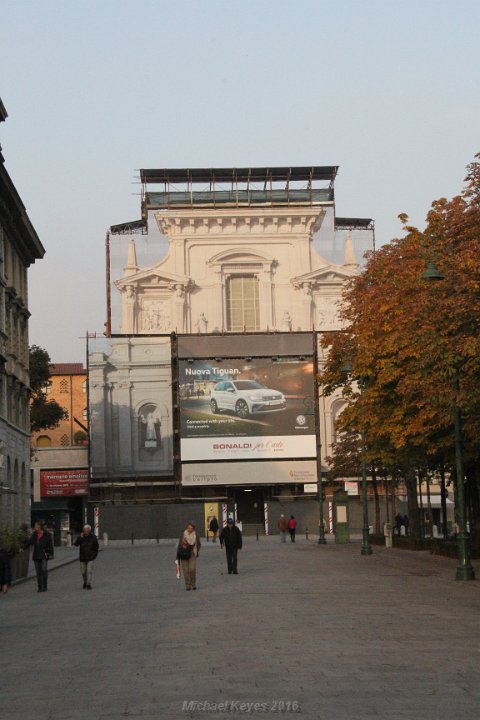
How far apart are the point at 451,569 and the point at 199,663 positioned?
21808 mm

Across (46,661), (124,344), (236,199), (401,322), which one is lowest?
(46,661)

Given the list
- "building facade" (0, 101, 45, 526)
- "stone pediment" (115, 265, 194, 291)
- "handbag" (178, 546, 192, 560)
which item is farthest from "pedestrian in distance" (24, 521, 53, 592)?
"stone pediment" (115, 265, 194, 291)

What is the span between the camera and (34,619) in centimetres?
2198

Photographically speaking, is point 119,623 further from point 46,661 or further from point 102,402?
point 102,402

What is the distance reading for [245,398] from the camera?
79.2 metres

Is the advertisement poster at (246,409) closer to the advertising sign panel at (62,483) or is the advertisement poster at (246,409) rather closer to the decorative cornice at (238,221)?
the advertising sign panel at (62,483)

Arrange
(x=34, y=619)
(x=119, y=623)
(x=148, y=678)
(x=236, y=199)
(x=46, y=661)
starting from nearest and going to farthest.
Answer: (x=148, y=678), (x=46, y=661), (x=119, y=623), (x=34, y=619), (x=236, y=199)

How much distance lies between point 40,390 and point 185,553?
5210 centimetres

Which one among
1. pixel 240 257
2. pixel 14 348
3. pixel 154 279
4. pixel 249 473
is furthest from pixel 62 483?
pixel 14 348

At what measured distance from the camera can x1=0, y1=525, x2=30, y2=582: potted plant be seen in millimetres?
32719

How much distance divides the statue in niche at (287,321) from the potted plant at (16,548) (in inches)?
→ 1951

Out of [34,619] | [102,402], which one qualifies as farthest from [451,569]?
[102,402]

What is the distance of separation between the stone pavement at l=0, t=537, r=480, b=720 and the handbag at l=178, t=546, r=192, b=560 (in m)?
0.99

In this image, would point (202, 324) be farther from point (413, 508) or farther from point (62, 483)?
point (413, 508)
